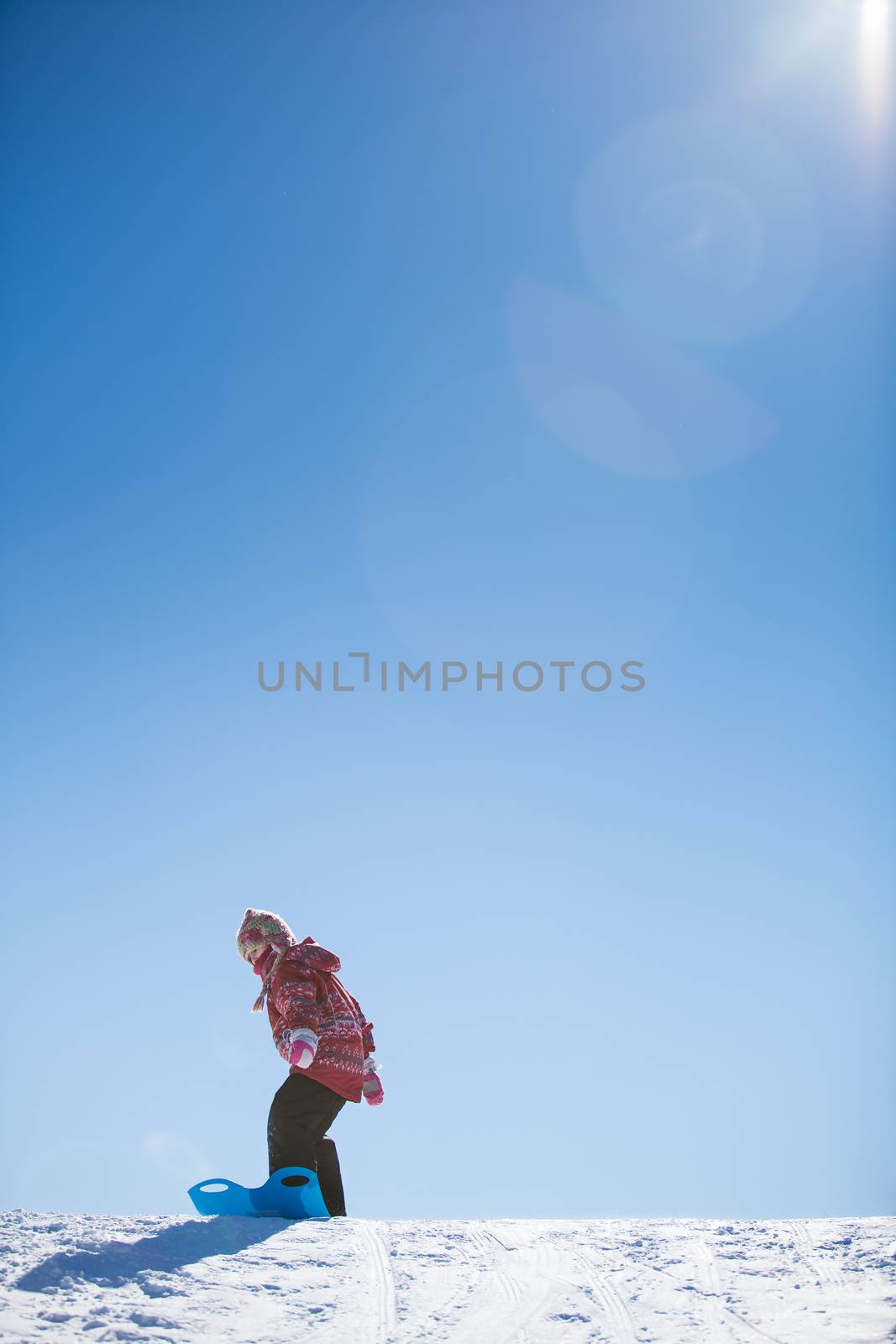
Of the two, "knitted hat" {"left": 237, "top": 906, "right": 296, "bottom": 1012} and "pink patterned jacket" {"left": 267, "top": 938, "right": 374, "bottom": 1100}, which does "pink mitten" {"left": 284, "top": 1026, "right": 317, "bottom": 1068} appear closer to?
"pink patterned jacket" {"left": 267, "top": 938, "right": 374, "bottom": 1100}

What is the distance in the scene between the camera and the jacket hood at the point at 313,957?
4664mm

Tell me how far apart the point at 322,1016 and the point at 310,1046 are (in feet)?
1.09

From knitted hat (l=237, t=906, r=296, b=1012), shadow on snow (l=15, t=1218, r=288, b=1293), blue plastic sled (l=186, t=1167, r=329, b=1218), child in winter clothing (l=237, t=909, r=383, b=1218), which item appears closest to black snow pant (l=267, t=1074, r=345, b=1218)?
child in winter clothing (l=237, t=909, r=383, b=1218)

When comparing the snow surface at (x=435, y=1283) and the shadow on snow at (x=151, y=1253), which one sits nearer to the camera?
the snow surface at (x=435, y=1283)

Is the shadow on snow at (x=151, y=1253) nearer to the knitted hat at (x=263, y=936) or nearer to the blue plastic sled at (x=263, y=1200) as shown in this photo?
the blue plastic sled at (x=263, y=1200)

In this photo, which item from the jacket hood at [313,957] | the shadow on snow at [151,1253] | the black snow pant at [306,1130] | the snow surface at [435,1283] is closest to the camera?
the snow surface at [435,1283]


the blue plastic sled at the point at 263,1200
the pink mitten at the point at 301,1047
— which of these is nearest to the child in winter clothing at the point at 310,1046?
the pink mitten at the point at 301,1047

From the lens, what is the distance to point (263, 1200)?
12.0ft

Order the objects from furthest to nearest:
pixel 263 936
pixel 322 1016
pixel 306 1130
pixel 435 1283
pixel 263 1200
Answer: pixel 263 936 → pixel 322 1016 → pixel 306 1130 → pixel 263 1200 → pixel 435 1283

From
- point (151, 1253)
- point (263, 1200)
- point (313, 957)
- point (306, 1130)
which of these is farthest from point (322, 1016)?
point (151, 1253)

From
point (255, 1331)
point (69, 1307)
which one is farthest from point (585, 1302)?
point (69, 1307)

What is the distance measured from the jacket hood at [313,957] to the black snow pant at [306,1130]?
21.8 inches

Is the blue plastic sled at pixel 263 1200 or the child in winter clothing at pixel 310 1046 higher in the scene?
the child in winter clothing at pixel 310 1046

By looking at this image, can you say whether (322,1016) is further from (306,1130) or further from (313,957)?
(306,1130)
